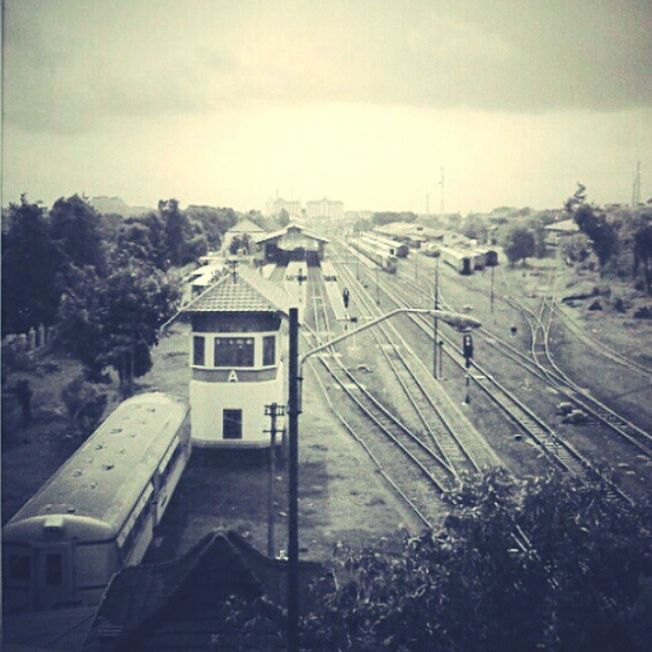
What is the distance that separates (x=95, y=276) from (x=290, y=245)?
1388mm

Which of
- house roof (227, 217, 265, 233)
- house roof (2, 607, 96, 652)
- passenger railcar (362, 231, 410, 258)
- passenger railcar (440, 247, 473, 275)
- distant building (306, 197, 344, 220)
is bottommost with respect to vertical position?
house roof (2, 607, 96, 652)

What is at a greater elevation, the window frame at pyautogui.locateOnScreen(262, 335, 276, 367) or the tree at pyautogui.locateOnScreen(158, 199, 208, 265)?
the tree at pyautogui.locateOnScreen(158, 199, 208, 265)

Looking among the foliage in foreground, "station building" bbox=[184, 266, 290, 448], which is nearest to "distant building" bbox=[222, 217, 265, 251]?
"station building" bbox=[184, 266, 290, 448]

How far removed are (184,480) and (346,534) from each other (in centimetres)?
119

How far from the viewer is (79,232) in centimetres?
545

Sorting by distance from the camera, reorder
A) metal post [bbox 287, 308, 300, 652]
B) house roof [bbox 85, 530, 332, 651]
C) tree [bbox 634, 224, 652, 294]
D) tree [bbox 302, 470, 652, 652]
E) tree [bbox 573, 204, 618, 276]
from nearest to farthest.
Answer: tree [bbox 302, 470, 652, 652]
metal post [bbox 287, 308, 300, 652]
house roof [bbox 85, 530, 332, 651]
tree [bbox 634, 224, 652, 294]
tree [bbox 573, 204, 618, 276]

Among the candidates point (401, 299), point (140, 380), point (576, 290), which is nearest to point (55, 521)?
point (140, 380)

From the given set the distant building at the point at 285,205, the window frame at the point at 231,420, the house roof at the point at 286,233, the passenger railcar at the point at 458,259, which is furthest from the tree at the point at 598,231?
the window frame at the point at 231,420

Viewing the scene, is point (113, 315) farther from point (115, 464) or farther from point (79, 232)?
point (115, 464)

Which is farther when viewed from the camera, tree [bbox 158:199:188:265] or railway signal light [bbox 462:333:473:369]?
tree [bbox 158:199:188:265]

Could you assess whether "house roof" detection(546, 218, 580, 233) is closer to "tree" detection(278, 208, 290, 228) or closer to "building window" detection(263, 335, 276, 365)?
"tree" detection(278, 208, 290, 228)

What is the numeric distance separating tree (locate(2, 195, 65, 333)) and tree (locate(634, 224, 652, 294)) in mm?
3964

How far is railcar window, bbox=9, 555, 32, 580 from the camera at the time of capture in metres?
4.55

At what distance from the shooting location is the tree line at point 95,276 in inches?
208
